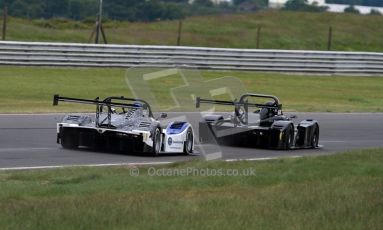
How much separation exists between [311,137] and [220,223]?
10.3 metres

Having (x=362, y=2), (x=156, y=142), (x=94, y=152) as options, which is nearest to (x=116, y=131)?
(x=94, y=152)

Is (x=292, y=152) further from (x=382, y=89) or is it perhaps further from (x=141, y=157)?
(x=382, y=89)

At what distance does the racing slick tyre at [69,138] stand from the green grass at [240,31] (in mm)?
25771

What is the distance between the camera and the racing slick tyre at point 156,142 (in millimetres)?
16094

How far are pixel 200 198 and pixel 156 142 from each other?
5717 mm

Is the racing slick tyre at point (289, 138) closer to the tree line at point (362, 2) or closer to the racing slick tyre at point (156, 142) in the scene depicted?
the racing slick tyre at point (156, 142)

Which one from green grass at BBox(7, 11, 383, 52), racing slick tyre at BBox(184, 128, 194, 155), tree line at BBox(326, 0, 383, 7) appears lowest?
racing slick tyre at BBox(184, 128, 194, 155)

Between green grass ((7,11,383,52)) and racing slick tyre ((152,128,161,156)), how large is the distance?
26.0 m

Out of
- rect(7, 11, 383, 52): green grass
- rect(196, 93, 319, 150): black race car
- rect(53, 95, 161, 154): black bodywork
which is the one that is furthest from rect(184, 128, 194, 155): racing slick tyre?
rect(7, 11, 383, 52): green grass

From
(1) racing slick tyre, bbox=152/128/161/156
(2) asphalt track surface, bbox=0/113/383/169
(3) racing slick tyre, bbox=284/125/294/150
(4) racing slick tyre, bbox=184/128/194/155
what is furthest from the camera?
(3) racing slick tyre, bbox=284/125/294/150

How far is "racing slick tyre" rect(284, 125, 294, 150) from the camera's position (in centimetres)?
1819

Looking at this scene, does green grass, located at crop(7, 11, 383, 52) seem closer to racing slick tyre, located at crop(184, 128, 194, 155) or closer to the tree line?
racing slick tyre, located at crop(184, 128, 194, 155)

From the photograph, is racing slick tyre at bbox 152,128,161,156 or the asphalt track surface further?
racing slick tyre at bbox 152,128,161,156

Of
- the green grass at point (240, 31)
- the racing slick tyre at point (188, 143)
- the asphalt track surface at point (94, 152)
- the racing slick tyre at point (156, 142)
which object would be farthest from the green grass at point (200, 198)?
the green grass at point (240, 31)
